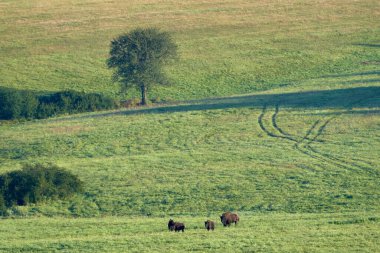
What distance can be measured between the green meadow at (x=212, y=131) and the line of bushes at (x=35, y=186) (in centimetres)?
69

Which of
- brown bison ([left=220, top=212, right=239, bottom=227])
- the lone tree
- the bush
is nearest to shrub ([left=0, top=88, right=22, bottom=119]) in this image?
the bush

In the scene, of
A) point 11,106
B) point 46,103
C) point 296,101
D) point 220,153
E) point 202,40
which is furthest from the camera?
point 202,40

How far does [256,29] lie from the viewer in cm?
10675

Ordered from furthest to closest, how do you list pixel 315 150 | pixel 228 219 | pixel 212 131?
pixel 212 131 → pixel 315 150 → pixel 228 219

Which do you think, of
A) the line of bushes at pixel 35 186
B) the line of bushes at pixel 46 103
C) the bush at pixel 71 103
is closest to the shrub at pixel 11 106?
the line of bushes at pixel 46 103

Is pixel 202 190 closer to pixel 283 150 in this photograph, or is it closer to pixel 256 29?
pixel 283 150

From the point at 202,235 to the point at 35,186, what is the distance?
14.8 m

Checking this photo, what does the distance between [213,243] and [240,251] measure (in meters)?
1.68

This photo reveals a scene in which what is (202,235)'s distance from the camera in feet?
107

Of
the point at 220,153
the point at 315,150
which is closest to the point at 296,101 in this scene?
the point at 315,150

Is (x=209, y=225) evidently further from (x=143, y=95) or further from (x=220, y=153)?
(x=143, y=95)

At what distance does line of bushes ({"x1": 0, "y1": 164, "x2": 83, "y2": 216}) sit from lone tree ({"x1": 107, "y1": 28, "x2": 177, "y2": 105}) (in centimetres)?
3225

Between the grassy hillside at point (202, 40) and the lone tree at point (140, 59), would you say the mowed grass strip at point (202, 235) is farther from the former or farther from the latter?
the grassy hillside at point (202, 40)

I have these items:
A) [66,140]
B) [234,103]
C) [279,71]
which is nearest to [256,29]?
[279,71]
